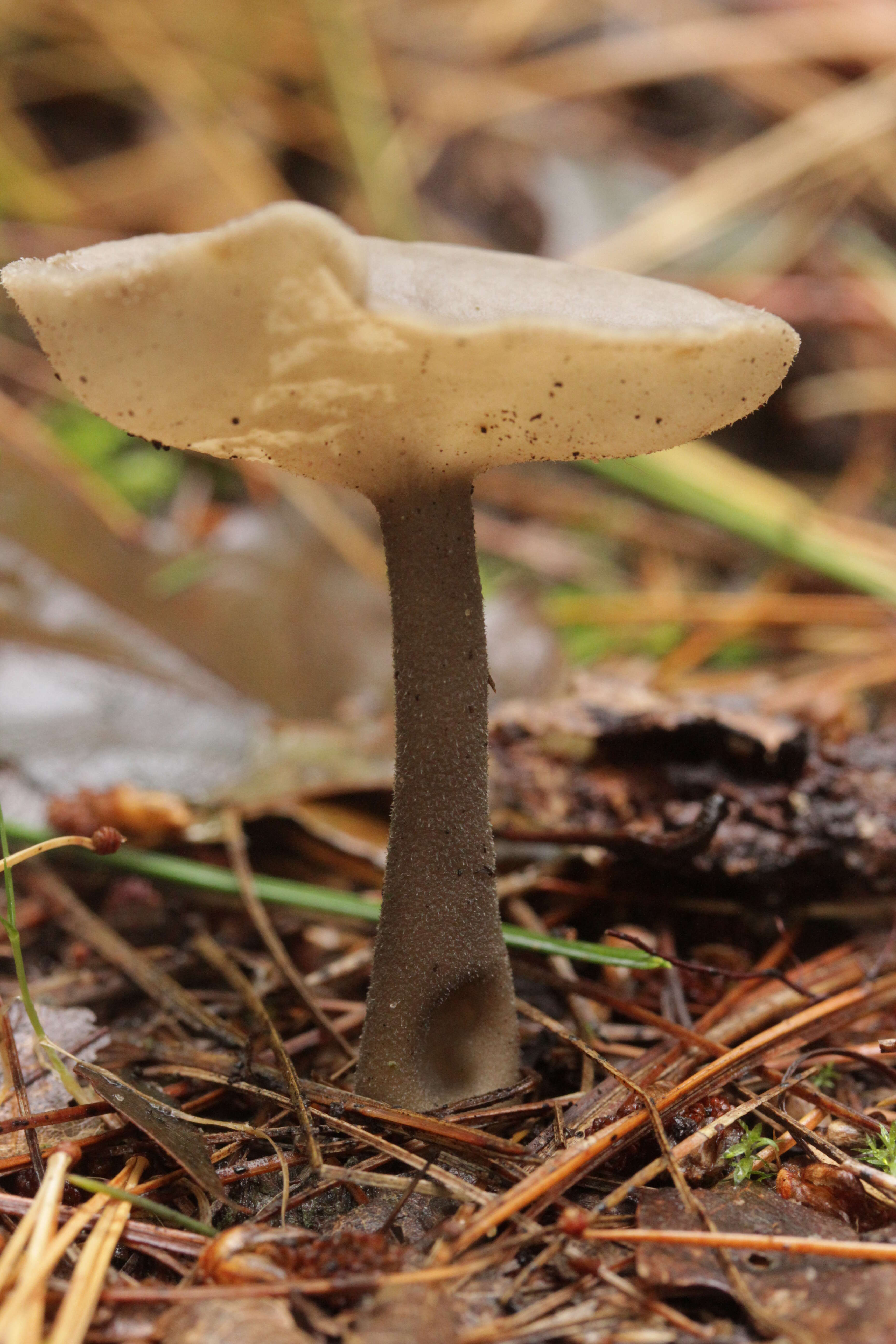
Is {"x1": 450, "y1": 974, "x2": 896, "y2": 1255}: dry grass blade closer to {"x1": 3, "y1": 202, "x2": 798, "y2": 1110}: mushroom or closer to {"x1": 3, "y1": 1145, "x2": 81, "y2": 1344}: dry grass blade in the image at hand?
{"x1": 3, "y1": 202, "x2": 798, "y2": 1110}: mushroom

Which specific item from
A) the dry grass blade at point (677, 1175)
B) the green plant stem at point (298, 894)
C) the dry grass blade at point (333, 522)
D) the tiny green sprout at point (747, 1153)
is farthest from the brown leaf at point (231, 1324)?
the dry grass blade at point (333, 522)

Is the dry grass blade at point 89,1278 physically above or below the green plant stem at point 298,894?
below

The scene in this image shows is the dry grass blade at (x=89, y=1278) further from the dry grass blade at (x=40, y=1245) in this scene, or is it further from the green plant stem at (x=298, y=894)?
the green plant stem at (x=298, y=894)

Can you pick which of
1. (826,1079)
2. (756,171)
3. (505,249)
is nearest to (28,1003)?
(826,1079)

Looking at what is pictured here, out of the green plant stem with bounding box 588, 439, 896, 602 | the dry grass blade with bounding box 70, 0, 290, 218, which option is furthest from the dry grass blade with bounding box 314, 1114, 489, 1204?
the dry grass blade with bounding box 70, 0, 290, 218

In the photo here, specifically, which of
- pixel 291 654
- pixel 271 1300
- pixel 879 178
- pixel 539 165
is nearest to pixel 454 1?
pixel 539 165

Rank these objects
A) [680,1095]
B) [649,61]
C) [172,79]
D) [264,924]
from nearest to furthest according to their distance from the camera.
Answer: [680,1095], [264,924], [172,79], [649,61]

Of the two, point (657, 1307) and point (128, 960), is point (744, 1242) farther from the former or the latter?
point (128, 960)

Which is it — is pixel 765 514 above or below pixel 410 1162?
above
